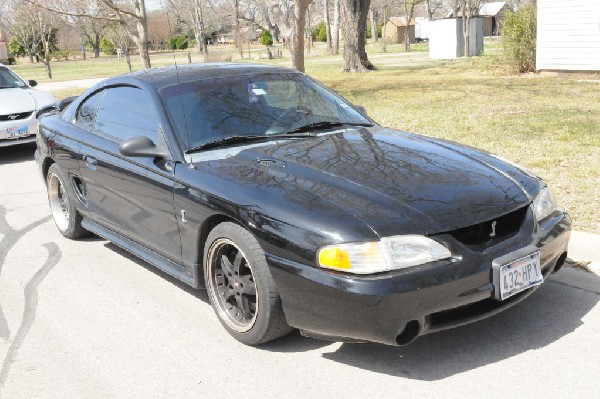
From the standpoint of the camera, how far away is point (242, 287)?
3.92 metres

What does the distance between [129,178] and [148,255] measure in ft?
1.78

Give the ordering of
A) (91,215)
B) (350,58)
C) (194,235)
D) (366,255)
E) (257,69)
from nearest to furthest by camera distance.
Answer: (366,255) < (194,235) < (257,69) < (91,215) < (350,58)

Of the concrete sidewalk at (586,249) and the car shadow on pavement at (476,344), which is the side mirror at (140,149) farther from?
the concrete sidewalk at (586,249)

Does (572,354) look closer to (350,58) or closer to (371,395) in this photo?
(371,395)

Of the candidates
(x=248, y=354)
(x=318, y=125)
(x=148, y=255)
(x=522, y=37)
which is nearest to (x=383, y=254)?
(x=248, y=354)

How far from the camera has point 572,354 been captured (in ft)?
12.0

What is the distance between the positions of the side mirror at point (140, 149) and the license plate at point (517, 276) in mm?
2172

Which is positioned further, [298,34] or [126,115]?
[298,34]

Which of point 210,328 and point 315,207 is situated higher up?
point 315,207

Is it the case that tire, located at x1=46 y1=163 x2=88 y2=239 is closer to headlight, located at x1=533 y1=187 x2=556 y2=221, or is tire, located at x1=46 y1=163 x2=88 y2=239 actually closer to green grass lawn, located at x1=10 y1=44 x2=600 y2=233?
headlight, located at x1=533 y1=187 x2=556 y2=221

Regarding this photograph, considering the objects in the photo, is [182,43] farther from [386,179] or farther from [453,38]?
[386,179]

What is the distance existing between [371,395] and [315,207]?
95cm

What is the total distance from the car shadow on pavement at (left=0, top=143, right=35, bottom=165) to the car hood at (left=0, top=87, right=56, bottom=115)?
2.40 ft

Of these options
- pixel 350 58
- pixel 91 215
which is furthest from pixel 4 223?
pixel 350 58
